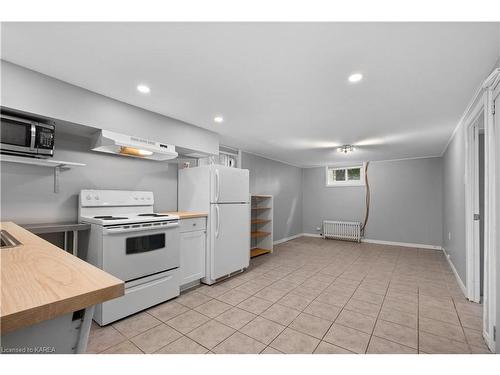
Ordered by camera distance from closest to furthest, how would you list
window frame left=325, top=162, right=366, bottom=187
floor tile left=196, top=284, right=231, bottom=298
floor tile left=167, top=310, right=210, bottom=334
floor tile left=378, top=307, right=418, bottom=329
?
1. floor tile left=167, top=310, right=210, bottom=334
2. floor tile left=378, top=307, right=418, bottom=329
3. floor tile left=196, top=284, right=231, bottom=298
4. window frame left=325, top=162, right=366, bottom=187

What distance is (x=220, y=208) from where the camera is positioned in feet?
10.6

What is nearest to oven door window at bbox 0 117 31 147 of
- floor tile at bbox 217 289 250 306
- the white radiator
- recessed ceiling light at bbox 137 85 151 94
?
recessed ceiling light at bbox 137 85 151 94

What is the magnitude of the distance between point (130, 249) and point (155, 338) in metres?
0.84

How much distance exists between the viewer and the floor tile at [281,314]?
2.21 m

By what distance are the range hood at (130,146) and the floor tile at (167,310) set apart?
1731 mm

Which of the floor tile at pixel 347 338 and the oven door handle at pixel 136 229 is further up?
the oven door handle at pixel 136 229

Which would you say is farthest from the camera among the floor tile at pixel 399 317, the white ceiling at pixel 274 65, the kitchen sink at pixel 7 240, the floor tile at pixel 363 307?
the floor tile at pixel 363 307

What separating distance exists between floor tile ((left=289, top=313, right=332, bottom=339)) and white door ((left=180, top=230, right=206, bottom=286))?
4.60ft

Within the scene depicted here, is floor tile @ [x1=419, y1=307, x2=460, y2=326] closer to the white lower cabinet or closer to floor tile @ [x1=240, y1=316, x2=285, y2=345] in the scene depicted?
floor tile @ [x1=240, y1=316, x2=285, y2=345]

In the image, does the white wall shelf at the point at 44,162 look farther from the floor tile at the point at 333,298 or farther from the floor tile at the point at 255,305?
the floor tile at the point at 333,298

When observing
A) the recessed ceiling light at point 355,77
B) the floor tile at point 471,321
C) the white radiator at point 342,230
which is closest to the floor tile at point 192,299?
the floor tile at point 471,321

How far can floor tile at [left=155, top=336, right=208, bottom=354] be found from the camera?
1747 mm

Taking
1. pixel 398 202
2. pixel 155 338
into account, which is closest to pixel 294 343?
pixel 155 338
